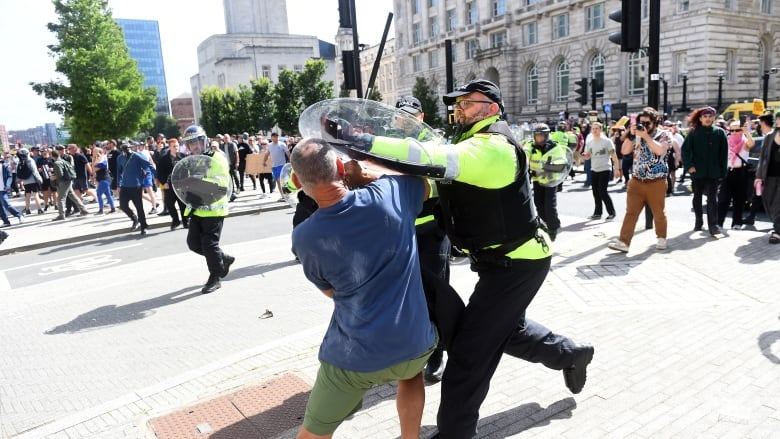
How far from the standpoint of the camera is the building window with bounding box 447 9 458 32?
63656 mm

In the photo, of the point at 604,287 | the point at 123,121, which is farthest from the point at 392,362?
the point at 123,121

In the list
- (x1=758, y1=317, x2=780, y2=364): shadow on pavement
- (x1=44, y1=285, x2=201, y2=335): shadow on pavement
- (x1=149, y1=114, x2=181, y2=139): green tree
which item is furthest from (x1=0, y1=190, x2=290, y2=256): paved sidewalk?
(x1=149, y1=114, x2=181, y2=139): green tree

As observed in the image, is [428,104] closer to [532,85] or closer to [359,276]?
[532,85]

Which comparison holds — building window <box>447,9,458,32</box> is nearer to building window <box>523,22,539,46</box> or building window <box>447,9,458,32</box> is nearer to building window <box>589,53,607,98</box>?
building window <box>523,22,539,46</box>

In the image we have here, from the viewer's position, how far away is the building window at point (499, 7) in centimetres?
5691

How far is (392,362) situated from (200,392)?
210 cm

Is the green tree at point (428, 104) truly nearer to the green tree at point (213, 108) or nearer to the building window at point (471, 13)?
the building window at point (471, 13)

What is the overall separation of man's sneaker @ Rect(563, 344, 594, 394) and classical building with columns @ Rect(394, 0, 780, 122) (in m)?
32.5

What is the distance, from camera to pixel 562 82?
51438mm

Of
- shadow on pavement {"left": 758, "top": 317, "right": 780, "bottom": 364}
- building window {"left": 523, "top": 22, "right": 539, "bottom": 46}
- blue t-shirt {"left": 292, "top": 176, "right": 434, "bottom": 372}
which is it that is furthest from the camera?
building window {"left": 523, "top": 22, "right": 539, "bottom": 46}

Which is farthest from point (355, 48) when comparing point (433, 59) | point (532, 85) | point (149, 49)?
point (149, 49)

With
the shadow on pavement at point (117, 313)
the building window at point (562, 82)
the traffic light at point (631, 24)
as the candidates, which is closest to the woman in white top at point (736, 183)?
the traffic light at point (631, 24)

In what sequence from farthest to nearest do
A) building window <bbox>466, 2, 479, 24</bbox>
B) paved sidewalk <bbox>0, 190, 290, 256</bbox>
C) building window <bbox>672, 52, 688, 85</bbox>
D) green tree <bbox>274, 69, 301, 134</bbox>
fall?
building window <bbox>466, 2, 479, 24</bbox> → green tree <bbox>274, 69, 301, 134</bbox> → building window <bbox>672, 52, 688, 85</bbox> → paved sidewalk <bbox>0, 190, 290, 256</bbox>

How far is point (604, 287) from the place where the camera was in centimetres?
562
